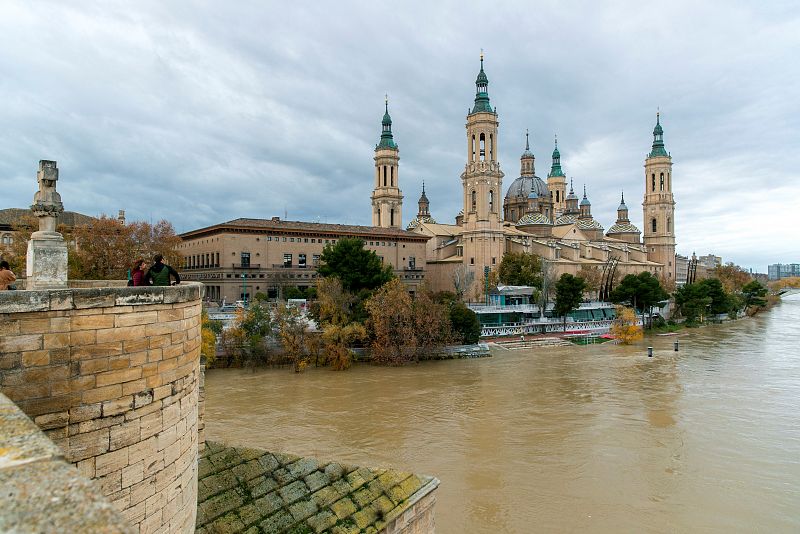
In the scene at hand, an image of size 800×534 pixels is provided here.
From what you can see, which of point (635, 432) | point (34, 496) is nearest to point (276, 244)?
point (635, 432)

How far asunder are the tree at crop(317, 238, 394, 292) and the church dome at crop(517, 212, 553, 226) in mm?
46747

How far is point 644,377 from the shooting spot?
31234 millimetres

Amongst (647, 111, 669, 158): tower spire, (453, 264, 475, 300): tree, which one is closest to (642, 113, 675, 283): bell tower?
(647, 111, 669, 158): tower spire

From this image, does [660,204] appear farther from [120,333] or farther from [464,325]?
[120,333]

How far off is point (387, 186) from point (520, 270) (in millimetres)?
25547

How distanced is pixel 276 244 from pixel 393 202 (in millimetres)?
25694

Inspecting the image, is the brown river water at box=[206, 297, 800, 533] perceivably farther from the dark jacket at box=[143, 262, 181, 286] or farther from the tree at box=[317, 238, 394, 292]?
the dark jacket at box=[143, 262, 181, 286]

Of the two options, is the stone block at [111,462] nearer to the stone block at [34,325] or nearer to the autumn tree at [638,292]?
the stone block at [34,325]

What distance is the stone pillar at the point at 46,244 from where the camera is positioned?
7.68m

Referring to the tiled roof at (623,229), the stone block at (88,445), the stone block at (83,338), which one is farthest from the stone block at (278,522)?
the tiled roof at (623,229)

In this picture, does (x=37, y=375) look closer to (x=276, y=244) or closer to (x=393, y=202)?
(x=276, y=244)

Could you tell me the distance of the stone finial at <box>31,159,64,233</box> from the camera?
777 centimetres

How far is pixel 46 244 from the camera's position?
25.3ft

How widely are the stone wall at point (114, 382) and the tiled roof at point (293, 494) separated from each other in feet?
8.91
